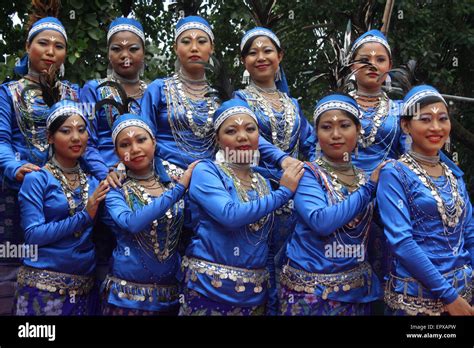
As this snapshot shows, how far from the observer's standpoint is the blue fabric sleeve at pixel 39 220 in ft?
16.3

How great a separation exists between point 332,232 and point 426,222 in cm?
55

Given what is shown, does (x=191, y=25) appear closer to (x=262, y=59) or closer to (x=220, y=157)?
(x=262, y=59)

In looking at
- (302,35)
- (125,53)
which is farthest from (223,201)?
(302,35)

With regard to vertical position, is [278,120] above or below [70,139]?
above

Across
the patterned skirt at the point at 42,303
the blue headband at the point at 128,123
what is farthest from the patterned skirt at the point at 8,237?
the blue headband at the point at 128,123

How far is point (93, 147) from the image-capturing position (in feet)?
18.8

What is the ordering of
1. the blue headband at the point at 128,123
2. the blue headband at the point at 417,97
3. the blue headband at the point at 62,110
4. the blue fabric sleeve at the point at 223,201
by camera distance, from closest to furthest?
the blue fabric sleeve at the point at 223,201 → the blue headband at the point at 417,97 → the blue headband at the point at 128,123 → the blue headband at the point at 62,110

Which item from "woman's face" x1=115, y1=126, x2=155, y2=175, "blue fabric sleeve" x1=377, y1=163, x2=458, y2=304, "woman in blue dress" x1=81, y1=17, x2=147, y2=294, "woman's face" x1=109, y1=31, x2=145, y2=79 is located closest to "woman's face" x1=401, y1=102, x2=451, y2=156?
"blue fabric sleeve" x1=377, y1=163, x2=458, y2=304

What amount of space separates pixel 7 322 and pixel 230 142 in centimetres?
171

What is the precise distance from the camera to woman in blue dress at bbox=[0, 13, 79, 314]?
5645 millimetres

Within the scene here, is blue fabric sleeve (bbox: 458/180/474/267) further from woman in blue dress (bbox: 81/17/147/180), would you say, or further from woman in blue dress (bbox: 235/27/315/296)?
woman in blue dress (bbox: 81/17/147/180)

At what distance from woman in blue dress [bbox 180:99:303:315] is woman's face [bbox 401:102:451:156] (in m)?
0.74

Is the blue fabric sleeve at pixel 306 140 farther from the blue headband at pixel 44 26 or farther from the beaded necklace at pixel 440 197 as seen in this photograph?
the blue headband at pixel 44 26

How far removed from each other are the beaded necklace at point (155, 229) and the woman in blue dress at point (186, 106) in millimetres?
464
